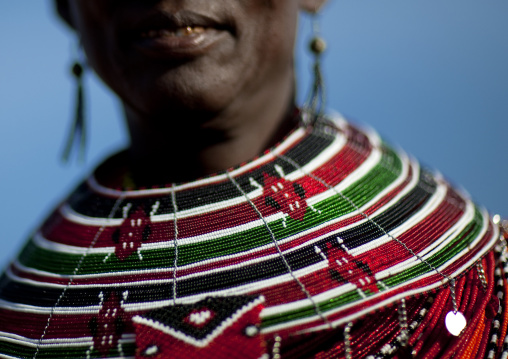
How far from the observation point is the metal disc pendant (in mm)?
1552

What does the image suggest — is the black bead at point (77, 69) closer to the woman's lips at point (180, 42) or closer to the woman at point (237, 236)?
the woman at point (237, 236)

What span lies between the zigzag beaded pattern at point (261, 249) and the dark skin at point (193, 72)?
148 mm

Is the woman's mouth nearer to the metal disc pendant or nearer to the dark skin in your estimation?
the dark skin

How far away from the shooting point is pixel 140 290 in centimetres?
162

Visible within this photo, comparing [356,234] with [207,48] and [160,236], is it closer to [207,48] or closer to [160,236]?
[160,236]

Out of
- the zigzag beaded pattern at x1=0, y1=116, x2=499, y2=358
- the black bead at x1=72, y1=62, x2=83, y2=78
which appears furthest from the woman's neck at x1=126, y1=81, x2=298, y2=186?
the black bead at x1=72, y1=62, x2=83, y2=78

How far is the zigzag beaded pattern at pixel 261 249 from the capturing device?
5.08 ft

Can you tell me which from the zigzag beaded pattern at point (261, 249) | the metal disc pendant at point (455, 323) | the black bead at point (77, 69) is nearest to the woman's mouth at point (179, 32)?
the zigzag beaded pattern at point (261, 249)

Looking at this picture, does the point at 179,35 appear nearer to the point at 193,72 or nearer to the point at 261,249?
the point at 193,72

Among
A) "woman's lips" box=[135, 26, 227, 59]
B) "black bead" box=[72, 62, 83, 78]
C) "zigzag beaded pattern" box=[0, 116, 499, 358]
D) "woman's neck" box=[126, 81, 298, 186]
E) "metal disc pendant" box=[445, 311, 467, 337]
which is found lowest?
"metal disc pendant" box=[445, 311, 467, 337]

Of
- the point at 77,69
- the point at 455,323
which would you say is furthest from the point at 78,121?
the point at 455,323

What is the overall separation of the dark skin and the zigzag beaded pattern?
0.15 metres

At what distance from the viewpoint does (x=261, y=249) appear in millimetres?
1624

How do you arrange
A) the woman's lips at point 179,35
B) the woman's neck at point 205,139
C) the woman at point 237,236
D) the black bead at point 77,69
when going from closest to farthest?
the woman at point 237,236 → the woman's lips at point 179,35 → the woman's neck at point 205,139 → the black bead at point 77,69
